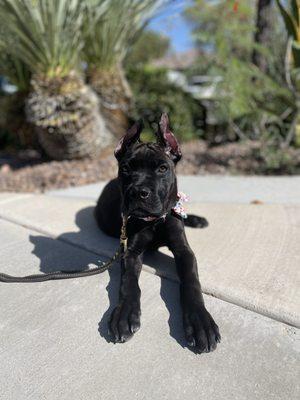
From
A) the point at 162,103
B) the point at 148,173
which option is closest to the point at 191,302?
the point at 148,173

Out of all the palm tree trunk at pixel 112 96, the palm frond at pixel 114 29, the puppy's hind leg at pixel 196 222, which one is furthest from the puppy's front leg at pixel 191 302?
the palm frond at pixel 114 29

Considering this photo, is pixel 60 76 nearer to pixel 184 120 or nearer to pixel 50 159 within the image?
pixel 50 159

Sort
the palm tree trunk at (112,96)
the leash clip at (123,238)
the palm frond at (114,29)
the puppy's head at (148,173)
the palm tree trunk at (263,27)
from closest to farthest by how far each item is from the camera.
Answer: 1. the puppy's head at (148,173)
2. the leash clip at (123,238)
3. the palm frond at (114,29)
4. the palm tree trunk at (112,96)
5. the palm tree trunk at (263,27)

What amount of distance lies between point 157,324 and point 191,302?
9.6 inches

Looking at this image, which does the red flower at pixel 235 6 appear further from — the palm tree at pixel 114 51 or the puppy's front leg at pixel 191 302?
the puppy's front leg at pixel 191 302

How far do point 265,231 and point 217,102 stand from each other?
3892 millimetres

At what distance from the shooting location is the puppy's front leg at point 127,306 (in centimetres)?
221

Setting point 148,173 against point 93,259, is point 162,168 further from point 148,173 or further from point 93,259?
point 93,259

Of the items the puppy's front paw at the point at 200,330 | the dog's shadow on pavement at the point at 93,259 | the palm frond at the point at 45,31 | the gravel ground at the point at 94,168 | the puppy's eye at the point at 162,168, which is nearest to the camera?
the puppy's front paw at the point at 200,330

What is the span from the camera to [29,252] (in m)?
3.43

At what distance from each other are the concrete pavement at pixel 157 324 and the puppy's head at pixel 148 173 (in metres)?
0.59

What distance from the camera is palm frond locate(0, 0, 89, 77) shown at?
5.79 metres

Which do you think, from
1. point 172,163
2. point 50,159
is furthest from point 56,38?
point 172,163

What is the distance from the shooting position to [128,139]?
2.88 meters
